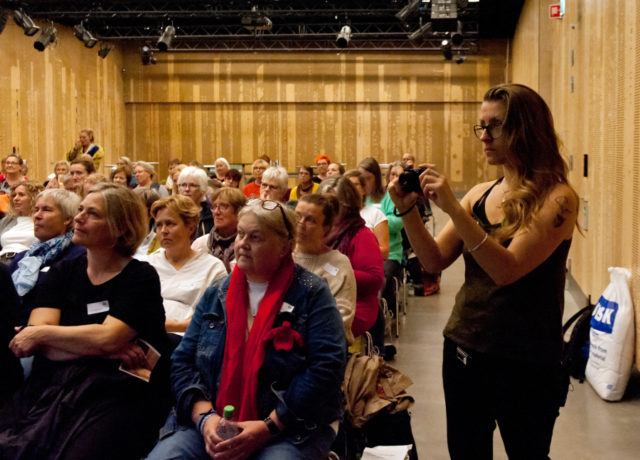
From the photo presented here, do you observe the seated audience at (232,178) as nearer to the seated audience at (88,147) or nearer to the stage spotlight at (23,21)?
the seated audience at (88,147)

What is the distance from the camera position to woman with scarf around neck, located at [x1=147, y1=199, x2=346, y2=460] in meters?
2.17

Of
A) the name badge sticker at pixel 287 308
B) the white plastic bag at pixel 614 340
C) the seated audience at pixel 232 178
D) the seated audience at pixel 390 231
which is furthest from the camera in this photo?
the seated audience at pixel 232 178

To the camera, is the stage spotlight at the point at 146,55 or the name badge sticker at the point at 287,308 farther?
the stage spotlight at the point at 146,55

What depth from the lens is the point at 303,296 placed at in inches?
89.9

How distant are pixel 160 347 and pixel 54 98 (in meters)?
14.0

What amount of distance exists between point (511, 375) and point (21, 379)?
1678 mm

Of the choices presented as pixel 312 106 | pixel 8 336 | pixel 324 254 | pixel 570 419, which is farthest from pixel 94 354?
pixel 312 106

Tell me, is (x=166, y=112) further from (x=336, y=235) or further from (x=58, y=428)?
(x=58, y=428)

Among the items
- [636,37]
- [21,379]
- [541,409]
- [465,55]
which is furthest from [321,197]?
[465,55]

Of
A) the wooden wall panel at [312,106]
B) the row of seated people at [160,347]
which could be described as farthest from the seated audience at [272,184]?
the wooden wall panel at [312,106]

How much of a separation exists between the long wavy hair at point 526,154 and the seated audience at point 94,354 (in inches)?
53.3

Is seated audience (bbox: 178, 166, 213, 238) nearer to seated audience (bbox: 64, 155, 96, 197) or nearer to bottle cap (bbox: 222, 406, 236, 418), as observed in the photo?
seated audience (bbox: 64, 155, 96, 197)

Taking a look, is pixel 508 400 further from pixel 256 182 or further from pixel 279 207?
pixel 256 182

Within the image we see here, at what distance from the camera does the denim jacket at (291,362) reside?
219 centimetres
